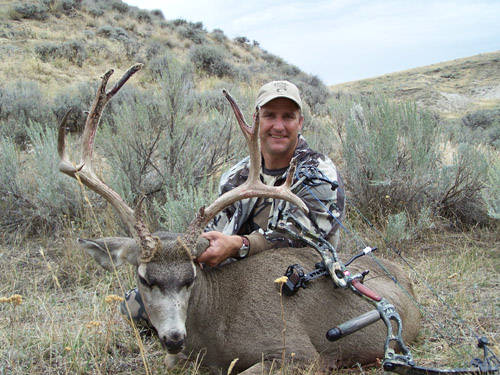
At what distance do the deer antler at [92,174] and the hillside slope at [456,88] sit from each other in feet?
60.1

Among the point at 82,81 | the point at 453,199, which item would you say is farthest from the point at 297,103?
the point at 82,81

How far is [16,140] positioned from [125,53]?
32.3 feet

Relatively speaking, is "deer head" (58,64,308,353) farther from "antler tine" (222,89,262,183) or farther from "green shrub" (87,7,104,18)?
"green shrub" (87,7,104,18)

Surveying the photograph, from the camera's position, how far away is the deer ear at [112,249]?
2939 millimetres

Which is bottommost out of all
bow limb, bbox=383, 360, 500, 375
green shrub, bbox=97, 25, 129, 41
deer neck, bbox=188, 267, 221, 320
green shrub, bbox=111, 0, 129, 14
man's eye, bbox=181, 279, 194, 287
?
bow limb, bbox=383, 360, 500, 375

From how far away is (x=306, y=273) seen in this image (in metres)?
3.24

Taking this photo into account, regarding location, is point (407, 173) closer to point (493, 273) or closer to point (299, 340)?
point (493, 273)

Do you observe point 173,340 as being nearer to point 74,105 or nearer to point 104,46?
point 74,105

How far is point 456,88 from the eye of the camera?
35062 mm

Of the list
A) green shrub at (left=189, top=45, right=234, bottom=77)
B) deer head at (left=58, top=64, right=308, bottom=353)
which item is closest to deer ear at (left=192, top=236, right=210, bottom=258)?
deer head at (left=58, top=64, right=308, bottom=353)

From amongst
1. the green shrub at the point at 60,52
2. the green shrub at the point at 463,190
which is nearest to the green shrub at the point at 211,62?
the green shrub at the point at 60,52

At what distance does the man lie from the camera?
10.9ft

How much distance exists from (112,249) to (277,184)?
5.37ft

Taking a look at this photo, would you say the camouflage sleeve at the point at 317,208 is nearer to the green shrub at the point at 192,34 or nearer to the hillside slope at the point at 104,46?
the hillside slope at the point at 104,46
